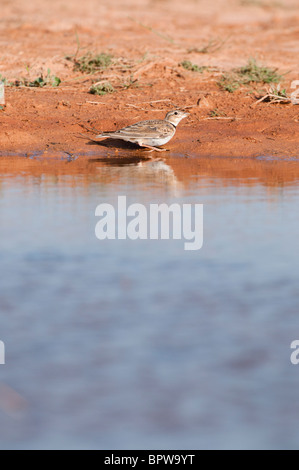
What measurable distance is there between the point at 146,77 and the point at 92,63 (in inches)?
40.1

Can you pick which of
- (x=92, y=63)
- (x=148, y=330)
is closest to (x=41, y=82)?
(x=92, y=63)

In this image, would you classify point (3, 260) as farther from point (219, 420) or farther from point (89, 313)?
point (219, 420)

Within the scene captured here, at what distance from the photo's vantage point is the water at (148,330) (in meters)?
3.40

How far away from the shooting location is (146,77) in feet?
47.8

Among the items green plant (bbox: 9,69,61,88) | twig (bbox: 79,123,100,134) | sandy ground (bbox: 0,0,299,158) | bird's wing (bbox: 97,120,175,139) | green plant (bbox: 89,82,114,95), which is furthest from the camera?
green plant (bbox: 9,69,61,88)

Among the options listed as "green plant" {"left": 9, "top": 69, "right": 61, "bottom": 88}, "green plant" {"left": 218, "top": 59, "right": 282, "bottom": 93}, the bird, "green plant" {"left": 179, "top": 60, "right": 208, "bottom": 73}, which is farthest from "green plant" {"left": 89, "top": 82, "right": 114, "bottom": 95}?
the bird

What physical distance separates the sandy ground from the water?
4135 millimetres

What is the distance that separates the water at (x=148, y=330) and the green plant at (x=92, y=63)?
736 cm

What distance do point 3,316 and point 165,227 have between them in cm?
234

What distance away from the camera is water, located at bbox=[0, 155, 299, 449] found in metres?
3.40

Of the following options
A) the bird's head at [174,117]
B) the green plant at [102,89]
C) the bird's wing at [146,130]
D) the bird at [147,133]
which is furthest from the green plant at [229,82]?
the bird's wing at [146,130]

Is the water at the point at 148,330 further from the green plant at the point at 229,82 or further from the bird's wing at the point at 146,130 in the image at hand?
the green plant at the point at 229,82

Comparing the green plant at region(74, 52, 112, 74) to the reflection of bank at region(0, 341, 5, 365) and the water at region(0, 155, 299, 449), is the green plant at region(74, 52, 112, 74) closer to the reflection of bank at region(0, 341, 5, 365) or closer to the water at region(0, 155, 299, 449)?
the water at region(0, 155, 299, 449)

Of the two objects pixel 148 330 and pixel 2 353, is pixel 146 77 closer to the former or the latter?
pixel 148 330
